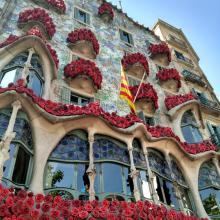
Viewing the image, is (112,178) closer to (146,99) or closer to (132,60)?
(146,99)

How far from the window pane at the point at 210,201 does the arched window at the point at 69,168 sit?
22.0 ft

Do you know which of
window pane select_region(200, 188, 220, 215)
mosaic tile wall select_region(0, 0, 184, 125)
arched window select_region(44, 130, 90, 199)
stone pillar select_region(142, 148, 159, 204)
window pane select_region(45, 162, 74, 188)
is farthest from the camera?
mosaic tile wall select_region(0, 0, 184, 125)

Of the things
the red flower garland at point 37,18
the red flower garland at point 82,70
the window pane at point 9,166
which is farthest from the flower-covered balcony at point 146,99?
the window pane at point 9,166

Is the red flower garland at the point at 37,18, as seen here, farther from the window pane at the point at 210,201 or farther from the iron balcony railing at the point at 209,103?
the iron balcony railing at the point at 209,103

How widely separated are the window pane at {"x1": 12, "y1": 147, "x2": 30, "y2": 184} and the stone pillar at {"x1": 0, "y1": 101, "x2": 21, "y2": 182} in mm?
921

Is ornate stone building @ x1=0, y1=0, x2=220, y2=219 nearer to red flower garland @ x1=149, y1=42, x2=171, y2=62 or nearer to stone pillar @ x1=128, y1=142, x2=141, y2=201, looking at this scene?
stone pillar @ x1=128, y1=142, x2=141, y2=201

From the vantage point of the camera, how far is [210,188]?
14906 millimetres

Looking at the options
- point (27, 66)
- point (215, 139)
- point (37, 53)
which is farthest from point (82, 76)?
point (215, 139)

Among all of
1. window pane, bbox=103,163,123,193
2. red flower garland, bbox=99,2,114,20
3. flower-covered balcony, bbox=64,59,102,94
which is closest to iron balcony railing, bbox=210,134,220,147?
flower-covered balcony, bbox=64,59,102,94

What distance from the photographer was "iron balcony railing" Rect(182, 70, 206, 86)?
24659mm

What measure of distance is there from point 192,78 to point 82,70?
40.8ft

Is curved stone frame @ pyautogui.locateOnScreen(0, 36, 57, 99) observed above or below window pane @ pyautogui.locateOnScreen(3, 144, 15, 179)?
above

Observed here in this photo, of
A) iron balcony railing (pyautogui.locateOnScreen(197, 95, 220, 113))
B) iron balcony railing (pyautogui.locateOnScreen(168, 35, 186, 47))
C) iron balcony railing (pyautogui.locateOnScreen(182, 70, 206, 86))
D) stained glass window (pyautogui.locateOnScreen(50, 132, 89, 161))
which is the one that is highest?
iron balcony railing (pyautogui.locateOnScreen(168, 35, 186, 47))

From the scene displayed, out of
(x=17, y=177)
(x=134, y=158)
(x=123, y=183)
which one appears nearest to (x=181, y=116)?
(x=134, y=158)
